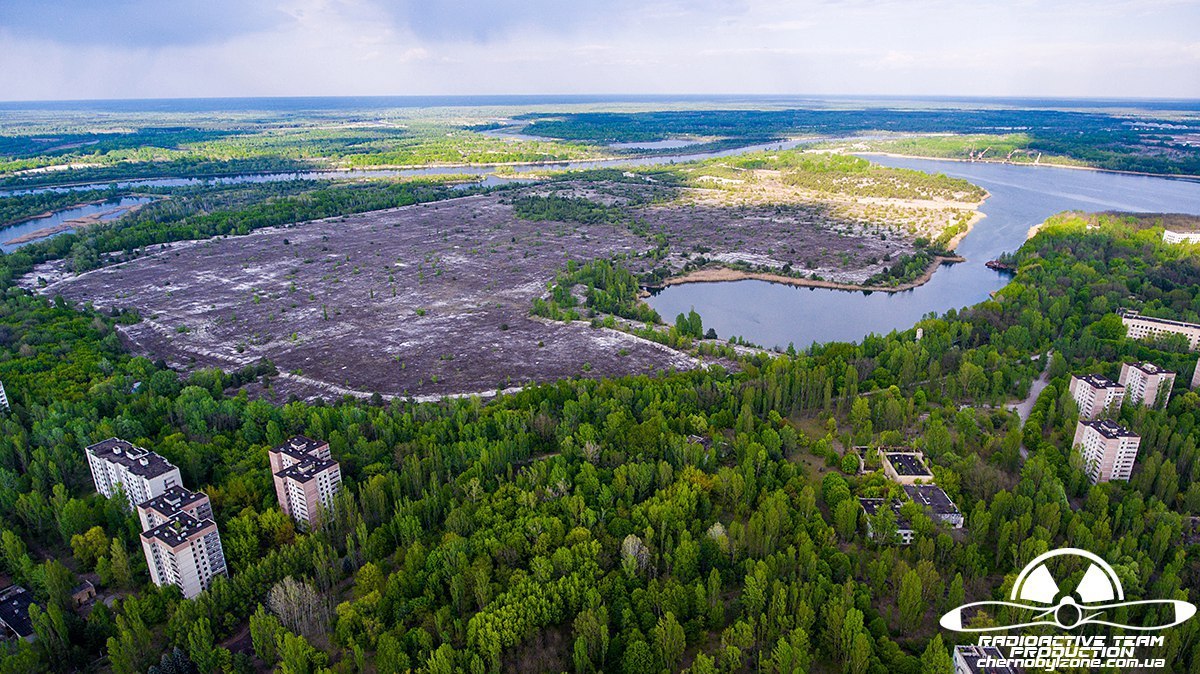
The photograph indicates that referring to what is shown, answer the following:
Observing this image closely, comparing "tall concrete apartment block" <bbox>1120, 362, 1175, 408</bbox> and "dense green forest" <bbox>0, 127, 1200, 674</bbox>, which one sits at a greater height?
"tall concrete apartment block" <bbox>1120, 362, 1175, 408</bbox>

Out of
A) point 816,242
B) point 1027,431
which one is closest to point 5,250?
point 816,242

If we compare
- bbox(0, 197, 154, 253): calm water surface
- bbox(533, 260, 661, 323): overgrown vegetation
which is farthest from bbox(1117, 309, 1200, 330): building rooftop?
bbox(0, 197, 154, 253): calm water surface

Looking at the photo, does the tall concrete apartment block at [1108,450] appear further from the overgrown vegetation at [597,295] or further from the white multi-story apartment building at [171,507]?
the white multi-story apartment building at [171,507]

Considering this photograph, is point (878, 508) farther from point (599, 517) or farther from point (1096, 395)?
point (1096, 395)

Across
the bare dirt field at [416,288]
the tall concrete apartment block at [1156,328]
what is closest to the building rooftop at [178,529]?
the bare dirt field at [416,288]

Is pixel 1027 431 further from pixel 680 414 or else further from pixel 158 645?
pixel 158 645

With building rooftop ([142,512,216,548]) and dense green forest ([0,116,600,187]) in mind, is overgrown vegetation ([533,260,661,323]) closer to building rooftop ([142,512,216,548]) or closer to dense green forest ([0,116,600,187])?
building rooftop ([142,512,216,548])
